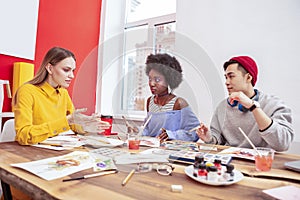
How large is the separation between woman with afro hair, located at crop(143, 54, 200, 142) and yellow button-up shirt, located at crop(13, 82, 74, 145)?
1.49ft

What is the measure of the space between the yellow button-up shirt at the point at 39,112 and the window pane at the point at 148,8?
886mm

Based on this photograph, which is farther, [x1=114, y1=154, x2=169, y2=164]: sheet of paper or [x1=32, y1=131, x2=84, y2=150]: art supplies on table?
[x1=32, y1=131, x2=84, y2=150]: art supplies on table

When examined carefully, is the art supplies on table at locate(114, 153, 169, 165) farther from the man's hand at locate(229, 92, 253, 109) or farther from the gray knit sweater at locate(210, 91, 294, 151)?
the man's hand at locate(229, 92, 253, 109)

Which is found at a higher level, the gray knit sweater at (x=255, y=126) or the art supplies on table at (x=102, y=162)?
the gray knit sweater at (x=255, y=126)

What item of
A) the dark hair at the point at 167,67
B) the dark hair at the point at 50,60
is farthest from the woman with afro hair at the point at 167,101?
the dark hair at the point at 50,60

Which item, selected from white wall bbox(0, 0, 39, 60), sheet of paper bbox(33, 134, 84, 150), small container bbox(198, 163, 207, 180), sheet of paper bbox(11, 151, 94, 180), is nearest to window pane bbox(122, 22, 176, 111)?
sheet of paper bbox(33, 134, 84, 150)

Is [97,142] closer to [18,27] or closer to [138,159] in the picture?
[138,159]

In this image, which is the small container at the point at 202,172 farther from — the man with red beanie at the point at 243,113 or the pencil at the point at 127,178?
the man with red beanie at the point at 243,113

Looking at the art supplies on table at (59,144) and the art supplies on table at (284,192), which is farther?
the art supplies on table at (59,144)

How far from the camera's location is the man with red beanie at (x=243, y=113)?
1026mm

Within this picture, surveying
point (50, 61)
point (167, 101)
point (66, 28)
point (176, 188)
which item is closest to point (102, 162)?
point (176, 188)

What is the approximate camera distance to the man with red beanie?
1.03 meters

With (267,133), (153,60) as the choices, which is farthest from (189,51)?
(267,133)

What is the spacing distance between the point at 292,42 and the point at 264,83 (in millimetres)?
319
